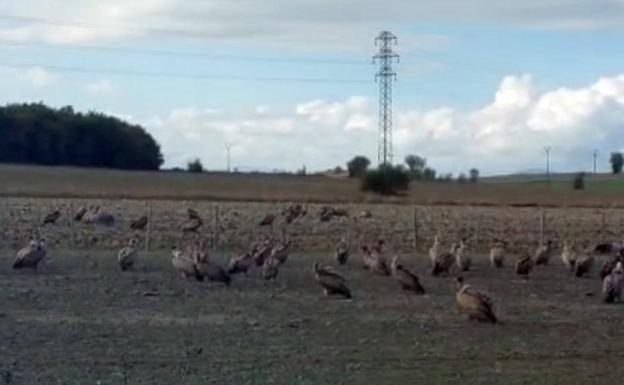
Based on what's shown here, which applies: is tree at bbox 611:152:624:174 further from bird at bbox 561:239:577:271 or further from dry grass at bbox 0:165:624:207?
bird at bbox 561:239:577:271

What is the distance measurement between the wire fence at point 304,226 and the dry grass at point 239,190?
7.25 meters

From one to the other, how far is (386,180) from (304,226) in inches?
1725

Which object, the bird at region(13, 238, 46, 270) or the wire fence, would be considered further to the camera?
the wire fence

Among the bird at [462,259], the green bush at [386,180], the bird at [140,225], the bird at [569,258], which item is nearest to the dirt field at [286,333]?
the bird at [462,259]

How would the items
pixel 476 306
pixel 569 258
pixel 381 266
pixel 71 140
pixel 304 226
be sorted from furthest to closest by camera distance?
1. pixel 71 140
2. pixel 304 226
3. pixel 569 258
4. pixel 381 266
5. pixel 476 306

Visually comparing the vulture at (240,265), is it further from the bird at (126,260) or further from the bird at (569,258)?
the bird at (569,258)

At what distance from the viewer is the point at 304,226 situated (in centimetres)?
6328

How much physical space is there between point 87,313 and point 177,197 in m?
60.7

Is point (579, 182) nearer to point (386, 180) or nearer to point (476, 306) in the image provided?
point (386, 180)

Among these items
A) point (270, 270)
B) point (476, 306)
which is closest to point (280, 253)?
point (270, 270)

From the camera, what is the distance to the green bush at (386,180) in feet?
349

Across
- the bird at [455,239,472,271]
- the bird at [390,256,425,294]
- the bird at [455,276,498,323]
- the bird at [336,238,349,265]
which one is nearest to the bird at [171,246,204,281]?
the bird at [390,256,425,294]

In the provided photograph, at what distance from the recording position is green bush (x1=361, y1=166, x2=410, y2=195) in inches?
4193

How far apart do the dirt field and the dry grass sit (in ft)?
154
